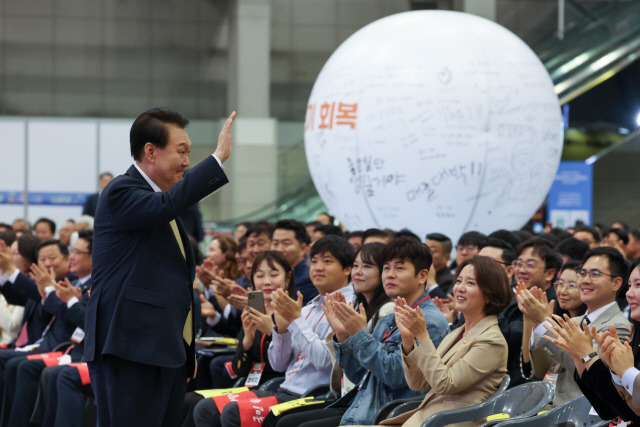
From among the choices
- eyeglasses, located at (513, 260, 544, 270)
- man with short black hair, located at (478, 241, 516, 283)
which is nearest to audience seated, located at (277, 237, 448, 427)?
eyeglasses, located at (513, 260, 544, 270)

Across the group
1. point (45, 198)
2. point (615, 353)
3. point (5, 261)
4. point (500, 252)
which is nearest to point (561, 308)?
point (500, 252)

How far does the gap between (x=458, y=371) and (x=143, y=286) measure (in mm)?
1375

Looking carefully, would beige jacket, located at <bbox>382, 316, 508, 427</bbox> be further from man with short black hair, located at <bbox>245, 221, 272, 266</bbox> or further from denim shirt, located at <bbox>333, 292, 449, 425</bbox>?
man with short black hair, located at <bbox>245, 221, 272, 266</bbox>

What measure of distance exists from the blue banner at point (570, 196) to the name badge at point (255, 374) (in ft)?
27.6

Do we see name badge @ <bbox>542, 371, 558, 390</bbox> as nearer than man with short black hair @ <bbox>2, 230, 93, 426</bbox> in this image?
Yes

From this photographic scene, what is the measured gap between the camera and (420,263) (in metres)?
4.40

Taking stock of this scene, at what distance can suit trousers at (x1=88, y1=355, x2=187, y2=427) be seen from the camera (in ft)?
10.6

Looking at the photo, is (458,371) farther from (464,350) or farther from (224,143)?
(224,143)

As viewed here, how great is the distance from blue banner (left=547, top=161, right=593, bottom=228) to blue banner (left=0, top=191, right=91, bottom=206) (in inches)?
271

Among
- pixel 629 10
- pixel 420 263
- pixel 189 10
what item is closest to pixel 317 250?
pixel 420 263

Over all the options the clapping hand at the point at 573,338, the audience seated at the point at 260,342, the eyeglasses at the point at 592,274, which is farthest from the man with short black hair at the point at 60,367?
the clapping hand at the point at 573,338

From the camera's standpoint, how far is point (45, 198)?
13.9 m

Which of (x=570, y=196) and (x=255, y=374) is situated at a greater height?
(x=570, y=196)

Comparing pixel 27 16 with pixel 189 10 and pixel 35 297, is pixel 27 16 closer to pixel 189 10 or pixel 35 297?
pixel 189 10
